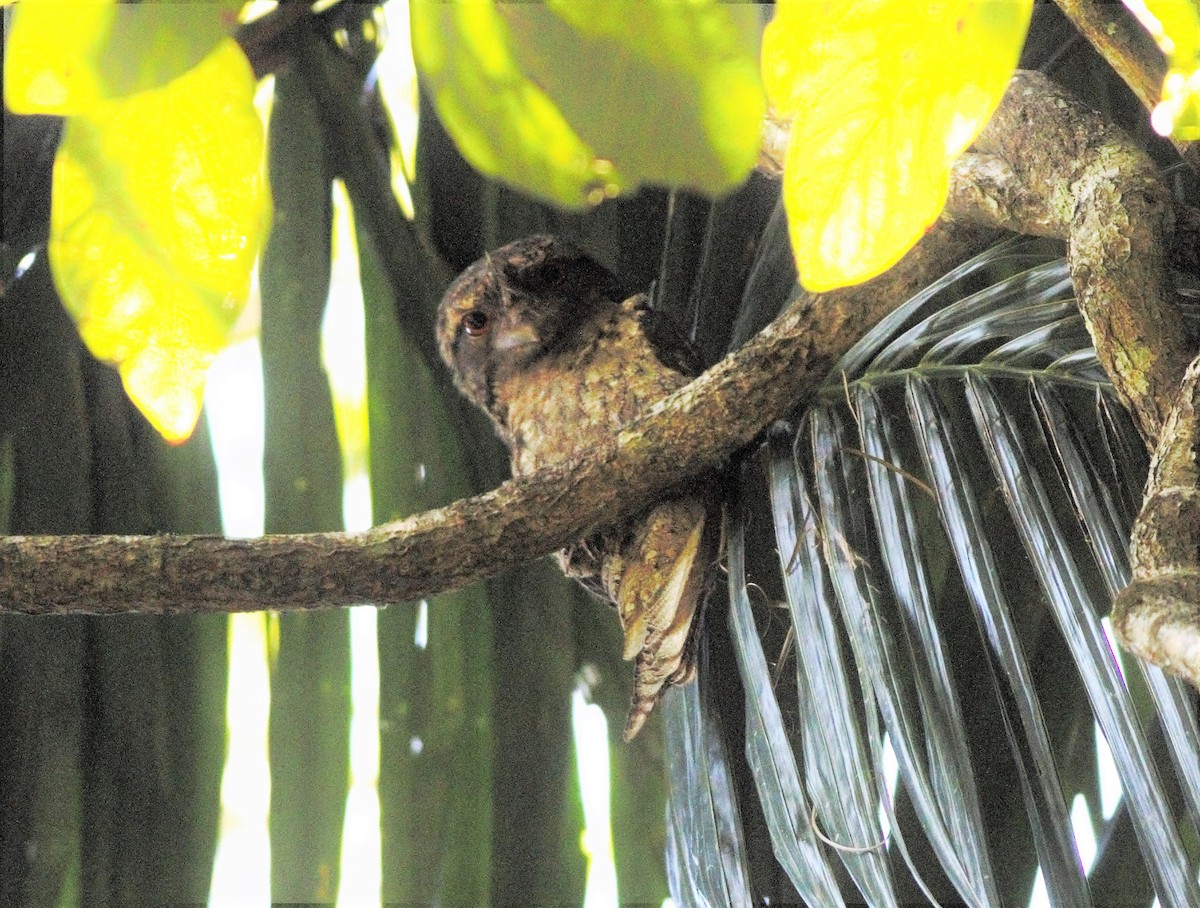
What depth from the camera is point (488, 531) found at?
4.63ft

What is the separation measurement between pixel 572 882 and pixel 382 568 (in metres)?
0.91

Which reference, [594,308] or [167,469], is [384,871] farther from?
[594,308]

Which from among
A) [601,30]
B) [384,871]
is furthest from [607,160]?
[384,871]

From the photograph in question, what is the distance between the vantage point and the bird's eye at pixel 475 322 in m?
2.34

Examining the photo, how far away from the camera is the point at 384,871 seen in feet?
6.39

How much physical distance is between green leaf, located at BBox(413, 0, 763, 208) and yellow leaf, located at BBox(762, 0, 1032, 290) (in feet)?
0.23

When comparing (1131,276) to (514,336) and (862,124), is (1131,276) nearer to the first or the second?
(862,124)

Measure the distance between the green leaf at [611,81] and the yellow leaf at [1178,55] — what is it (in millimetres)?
224

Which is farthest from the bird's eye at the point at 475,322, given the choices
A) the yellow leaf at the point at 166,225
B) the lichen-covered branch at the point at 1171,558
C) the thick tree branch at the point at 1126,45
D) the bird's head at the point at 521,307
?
the yellow leaf at the point at 166,225

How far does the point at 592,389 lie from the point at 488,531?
0.80 metres

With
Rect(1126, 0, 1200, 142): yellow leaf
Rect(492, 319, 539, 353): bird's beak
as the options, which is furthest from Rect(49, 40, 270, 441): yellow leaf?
Result: Rect(492, 319, 539, 353): bird's beak

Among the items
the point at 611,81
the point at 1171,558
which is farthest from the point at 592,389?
the point at 611,81

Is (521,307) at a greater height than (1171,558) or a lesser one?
greater

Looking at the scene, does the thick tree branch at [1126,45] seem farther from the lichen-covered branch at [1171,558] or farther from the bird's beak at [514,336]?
the bird's beak at [514,336]
